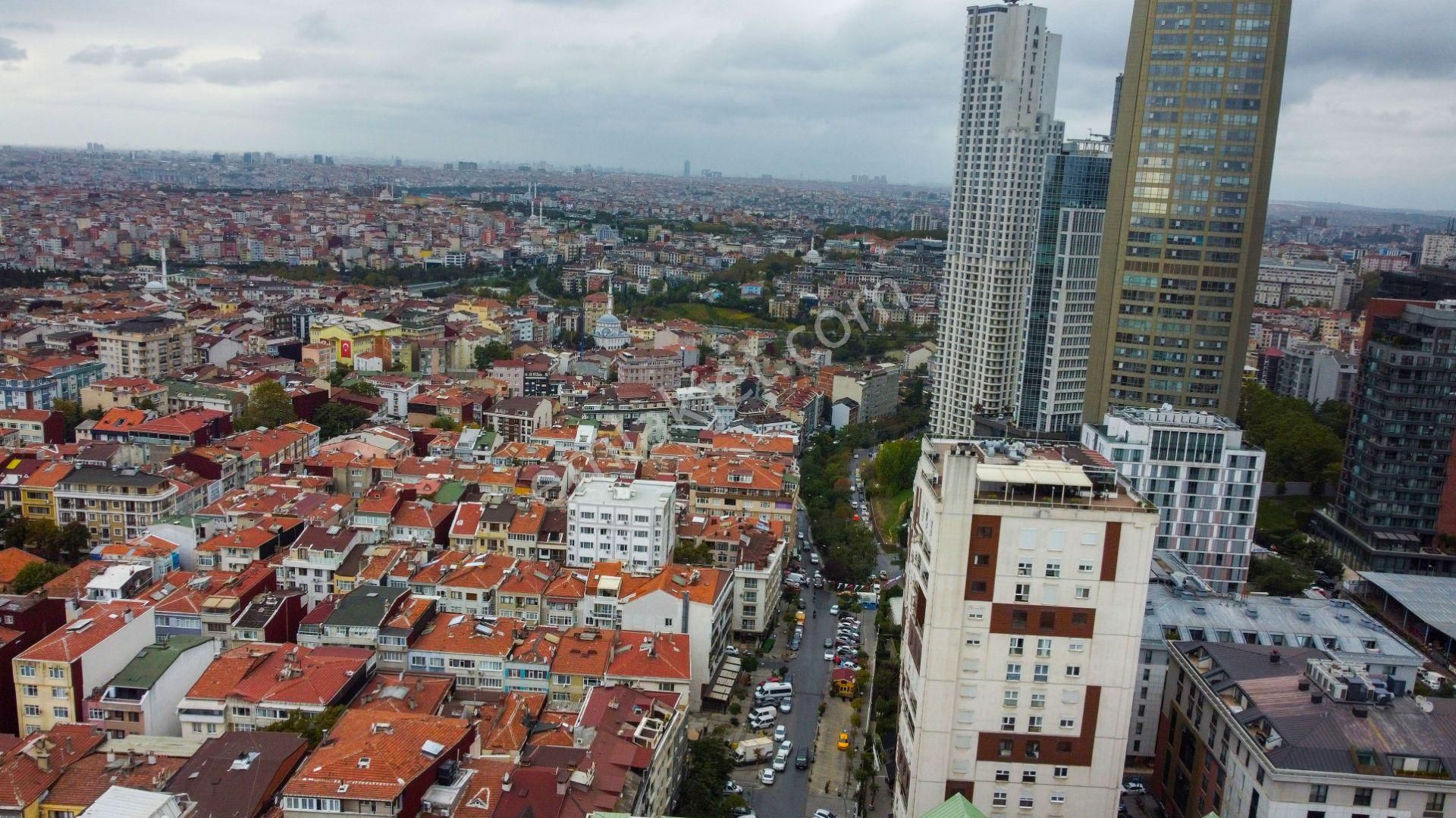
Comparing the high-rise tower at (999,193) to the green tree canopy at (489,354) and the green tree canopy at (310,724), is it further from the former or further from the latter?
the green tree canopy at (310,724)

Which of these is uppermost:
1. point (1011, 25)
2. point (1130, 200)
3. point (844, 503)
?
point (1011, 25)

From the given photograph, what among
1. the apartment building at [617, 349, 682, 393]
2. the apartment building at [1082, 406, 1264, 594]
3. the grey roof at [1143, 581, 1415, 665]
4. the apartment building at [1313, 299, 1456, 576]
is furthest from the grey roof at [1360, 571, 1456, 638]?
the apartment building at [617, 349, 682, 393]

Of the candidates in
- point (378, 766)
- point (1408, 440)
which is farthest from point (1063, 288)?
point (378, 766)

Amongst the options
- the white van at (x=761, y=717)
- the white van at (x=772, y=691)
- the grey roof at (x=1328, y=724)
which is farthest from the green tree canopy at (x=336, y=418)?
the grey roof at (x=1328, y=724)

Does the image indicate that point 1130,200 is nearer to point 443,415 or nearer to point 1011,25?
point 1011,25

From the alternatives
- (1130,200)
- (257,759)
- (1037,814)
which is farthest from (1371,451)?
(257,759)
